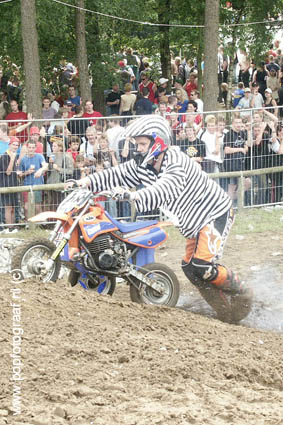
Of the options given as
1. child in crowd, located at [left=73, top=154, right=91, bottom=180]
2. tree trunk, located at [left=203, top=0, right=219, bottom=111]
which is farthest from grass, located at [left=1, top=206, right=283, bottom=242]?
tree trunk, located at [left=203, top=0, right=219, bottom=111]

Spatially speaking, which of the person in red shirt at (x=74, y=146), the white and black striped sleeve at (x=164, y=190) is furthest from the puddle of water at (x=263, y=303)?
the person in red shirt at (x=74, y=146)

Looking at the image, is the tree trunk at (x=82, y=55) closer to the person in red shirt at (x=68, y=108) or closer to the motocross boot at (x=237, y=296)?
the person in red shirt at (x=68, y=108)

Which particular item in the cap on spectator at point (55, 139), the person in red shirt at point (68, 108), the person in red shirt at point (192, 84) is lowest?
the cap on spectator at point (55, 139)

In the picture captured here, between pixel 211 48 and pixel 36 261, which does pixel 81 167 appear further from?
pixel 211 48

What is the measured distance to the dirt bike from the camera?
26.4ft

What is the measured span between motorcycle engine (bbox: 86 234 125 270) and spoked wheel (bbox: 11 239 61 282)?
0.40 meters

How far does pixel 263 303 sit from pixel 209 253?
110 cm

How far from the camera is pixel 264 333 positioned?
26.1 feet

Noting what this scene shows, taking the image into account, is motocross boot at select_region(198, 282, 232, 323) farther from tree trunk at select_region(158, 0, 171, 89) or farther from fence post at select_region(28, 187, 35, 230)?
tree trunk at select_region(158, 0, 171, 89)

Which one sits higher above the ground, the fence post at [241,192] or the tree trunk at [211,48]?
the tree trunk at [211,48]

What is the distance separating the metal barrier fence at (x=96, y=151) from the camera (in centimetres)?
1271

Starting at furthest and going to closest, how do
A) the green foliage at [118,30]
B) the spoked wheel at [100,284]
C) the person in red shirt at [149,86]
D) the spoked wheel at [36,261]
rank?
1. the person in red shirt at [149,86]
2. the green foliage at [118,30]
3. the spoked wheel at [100,284]
4. the spoked wheel at [36,261]

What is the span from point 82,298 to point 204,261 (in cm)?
139

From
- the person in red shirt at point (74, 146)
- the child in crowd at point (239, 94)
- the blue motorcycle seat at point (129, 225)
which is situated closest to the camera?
the blue motorcycle seat at point (129, 225)
